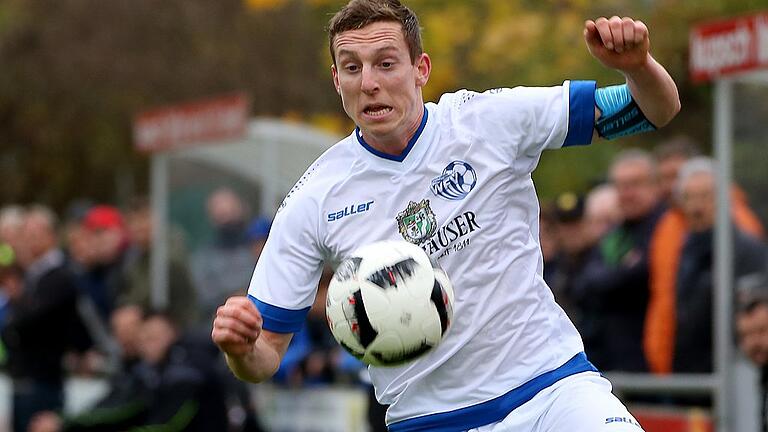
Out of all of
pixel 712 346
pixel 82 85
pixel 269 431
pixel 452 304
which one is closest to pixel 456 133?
pixel 452 304

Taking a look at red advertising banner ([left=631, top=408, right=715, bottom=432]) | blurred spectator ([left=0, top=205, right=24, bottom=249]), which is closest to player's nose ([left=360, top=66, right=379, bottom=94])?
red advertising banner ([left=631, top=408, right=715, bottom=432])

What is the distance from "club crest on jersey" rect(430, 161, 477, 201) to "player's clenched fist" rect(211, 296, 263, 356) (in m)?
0.85

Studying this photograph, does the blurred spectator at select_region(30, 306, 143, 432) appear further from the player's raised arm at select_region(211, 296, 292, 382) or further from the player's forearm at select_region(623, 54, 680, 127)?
the player's forearm at select_region(623, 54, 680, 127)

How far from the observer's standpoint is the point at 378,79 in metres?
5.47

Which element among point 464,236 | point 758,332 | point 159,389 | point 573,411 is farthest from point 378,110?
point 159,389

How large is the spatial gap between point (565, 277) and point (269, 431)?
2.84 meters

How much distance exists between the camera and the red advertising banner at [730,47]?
8492mm

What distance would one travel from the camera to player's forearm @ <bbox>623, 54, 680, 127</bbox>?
535cm

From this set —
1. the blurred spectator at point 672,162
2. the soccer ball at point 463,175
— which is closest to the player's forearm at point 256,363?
the soccer ball at point 463,175

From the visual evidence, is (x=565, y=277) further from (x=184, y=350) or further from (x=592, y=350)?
(x=184, y=350)

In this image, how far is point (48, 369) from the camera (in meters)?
12.8

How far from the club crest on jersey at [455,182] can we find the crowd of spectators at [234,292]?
3255 millimetres

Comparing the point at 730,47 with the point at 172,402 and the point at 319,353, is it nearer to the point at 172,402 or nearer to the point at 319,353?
the point at 319,353

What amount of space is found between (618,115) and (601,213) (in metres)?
5.04
